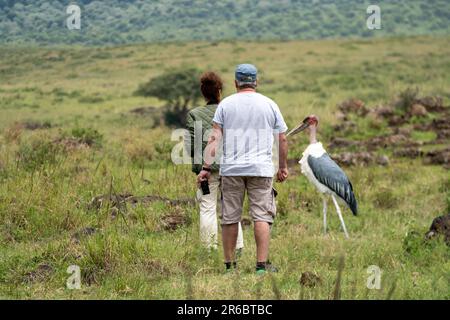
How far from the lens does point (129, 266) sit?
6.71 m

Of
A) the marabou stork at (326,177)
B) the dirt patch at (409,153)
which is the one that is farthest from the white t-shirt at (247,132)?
the dirt patch at (409,153)

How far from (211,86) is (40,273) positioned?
2155 millimetres

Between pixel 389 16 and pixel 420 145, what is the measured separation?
56.5 m

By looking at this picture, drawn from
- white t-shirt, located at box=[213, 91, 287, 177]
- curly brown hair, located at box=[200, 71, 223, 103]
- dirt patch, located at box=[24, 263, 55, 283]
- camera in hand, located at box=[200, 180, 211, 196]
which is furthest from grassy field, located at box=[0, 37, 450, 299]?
curly brown hair, located at box=[200, 71, 223, 103]

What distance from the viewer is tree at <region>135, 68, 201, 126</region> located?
26.5 m

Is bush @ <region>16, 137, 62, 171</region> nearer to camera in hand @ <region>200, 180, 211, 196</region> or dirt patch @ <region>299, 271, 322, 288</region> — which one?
camera in hand @ <region>200, 180, 211, 196</region>

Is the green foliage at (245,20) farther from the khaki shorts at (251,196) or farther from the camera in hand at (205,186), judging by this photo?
the khaki shorts at (251,196)

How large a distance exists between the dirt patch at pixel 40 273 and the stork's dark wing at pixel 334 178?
352cm

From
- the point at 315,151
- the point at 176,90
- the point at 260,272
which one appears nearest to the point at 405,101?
the point at 176,90

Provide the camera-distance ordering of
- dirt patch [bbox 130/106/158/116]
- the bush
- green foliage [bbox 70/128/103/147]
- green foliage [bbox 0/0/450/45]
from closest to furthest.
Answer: the bush, green foliage [bbox 70/128/103/147], dirt patch [bbox 130/106/158/116], green foliage [bbox 0/0/450/45]

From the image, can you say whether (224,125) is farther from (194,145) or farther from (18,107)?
(18,107)

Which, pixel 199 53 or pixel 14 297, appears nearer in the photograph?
pixel 14 297

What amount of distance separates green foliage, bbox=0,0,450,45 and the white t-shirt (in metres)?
28.1
